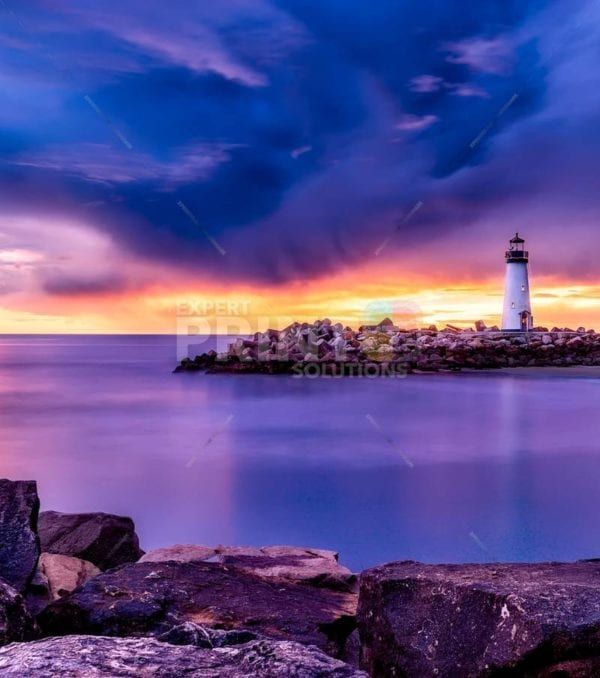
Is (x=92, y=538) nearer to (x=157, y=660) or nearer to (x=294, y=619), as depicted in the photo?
(x=294, y=619)

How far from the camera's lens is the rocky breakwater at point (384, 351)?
25.9 metres

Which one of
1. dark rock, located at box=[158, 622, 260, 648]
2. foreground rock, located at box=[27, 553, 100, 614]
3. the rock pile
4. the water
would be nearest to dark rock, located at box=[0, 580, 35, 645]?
the rock pile

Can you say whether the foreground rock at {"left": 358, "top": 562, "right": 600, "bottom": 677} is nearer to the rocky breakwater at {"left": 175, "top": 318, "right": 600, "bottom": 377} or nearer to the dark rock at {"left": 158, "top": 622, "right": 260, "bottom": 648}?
the dark rock at {"left": 158, "top": 622, "right": 260, "bottom": 648}

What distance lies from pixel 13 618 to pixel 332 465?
9.12 meters

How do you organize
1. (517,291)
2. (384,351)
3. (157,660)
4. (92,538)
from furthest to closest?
(517,291), (384,351), (92,538), (157,660)

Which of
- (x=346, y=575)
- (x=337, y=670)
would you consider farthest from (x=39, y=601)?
(x=337, y=670)

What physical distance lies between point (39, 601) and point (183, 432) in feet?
37.7

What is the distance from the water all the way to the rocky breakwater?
3135mm

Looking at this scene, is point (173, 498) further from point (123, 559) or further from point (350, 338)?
point (350, 338)

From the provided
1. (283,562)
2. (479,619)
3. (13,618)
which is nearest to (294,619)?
(479,619)

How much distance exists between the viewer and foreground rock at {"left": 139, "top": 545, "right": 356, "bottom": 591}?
12.6ft

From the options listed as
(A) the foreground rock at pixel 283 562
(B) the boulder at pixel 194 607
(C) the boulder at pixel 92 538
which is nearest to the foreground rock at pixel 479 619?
(B) the boulder at pixel 194 607

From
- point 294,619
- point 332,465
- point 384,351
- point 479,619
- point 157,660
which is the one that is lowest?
point 332,465

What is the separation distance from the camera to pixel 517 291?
36719mm
